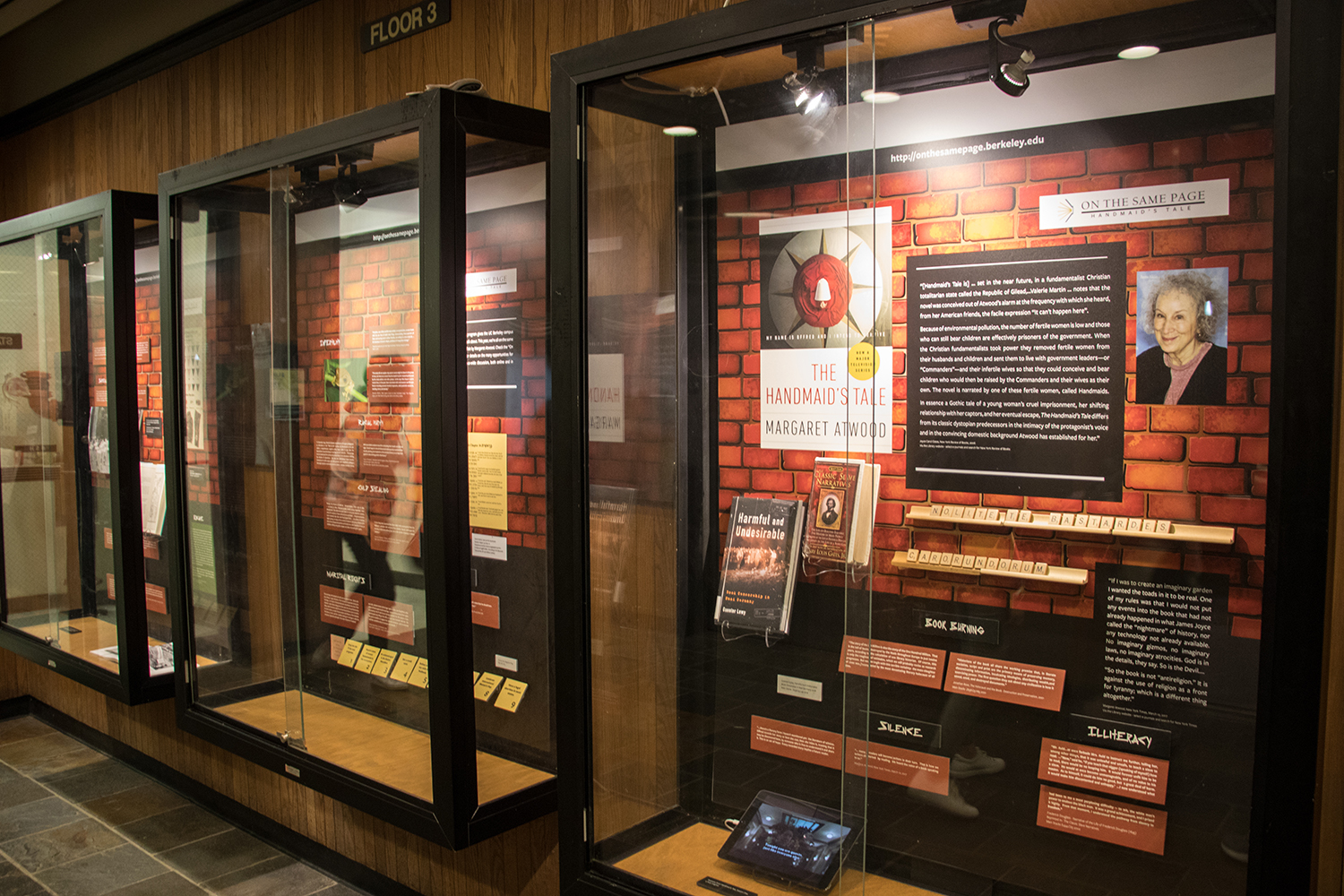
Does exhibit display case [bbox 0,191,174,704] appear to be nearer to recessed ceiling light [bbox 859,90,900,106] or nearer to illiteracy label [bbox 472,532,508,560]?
illiteracy label [bbox 472,532,508,560]

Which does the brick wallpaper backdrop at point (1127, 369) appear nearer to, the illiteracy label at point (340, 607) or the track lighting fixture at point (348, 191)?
the track lighting fixture at point (348, 191)

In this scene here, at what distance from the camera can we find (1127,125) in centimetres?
149

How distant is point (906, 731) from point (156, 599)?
3.16 m

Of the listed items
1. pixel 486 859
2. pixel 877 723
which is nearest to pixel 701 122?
pixel 877 723

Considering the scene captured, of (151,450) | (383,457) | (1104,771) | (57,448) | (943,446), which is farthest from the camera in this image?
(57,448)

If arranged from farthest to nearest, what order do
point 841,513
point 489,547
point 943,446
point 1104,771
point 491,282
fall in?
point 489,547 < point 491,282 < point 841,513 < point 943,446 < point 1104,771

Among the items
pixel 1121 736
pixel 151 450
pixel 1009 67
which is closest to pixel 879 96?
pixel 1009 67

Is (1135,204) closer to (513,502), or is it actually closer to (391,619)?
(513,502)

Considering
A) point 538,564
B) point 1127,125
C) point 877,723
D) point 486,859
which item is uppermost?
point 1127,125

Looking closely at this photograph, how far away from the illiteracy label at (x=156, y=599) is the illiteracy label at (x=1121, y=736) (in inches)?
134

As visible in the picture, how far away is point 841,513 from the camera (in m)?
1.82

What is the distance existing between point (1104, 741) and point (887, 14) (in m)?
1.26

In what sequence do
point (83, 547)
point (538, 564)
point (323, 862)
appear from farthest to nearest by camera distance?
point (83, 547) < point (323, 862) < point (538, 564)

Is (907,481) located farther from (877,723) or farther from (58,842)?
(58,842)
